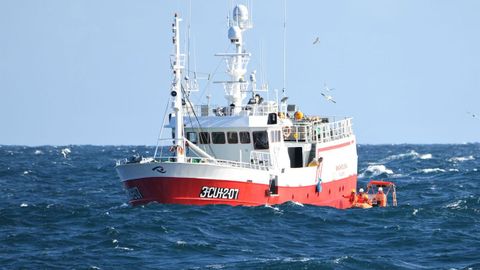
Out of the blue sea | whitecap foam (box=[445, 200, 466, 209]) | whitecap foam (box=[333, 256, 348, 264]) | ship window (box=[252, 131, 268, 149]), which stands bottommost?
whitecap foam (box=[333, 256, 348, 264])

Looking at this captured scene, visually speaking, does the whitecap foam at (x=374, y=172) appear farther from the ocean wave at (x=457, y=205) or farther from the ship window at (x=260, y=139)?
the ship window at (x=260, y=139)

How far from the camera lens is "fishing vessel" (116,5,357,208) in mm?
50844

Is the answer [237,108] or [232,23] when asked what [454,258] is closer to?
[237,108]

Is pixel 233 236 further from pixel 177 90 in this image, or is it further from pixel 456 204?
pixel 456 204

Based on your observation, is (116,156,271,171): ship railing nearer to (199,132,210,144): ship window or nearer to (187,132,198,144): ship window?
(199,132,210,144): ship window

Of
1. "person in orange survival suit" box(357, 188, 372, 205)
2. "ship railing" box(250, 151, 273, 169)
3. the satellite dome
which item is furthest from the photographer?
"person in orange survival suit" box(357, 188, 372, 205)

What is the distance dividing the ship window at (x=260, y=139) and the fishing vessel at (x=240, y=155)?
5cm

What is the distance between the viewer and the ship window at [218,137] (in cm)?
5634

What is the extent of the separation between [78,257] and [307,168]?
21570 mm

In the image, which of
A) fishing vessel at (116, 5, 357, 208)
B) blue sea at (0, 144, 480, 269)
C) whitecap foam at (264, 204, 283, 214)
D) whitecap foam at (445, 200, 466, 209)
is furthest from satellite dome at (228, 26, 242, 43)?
whitecap foam at (445, 200, 466, 209)

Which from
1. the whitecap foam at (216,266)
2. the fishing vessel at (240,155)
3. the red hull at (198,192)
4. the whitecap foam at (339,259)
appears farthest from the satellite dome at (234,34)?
the whitecap foam at (216,266)

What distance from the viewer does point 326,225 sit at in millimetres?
48500

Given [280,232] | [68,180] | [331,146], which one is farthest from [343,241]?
[68,180]

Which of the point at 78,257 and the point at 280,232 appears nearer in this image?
the point at 78,257
